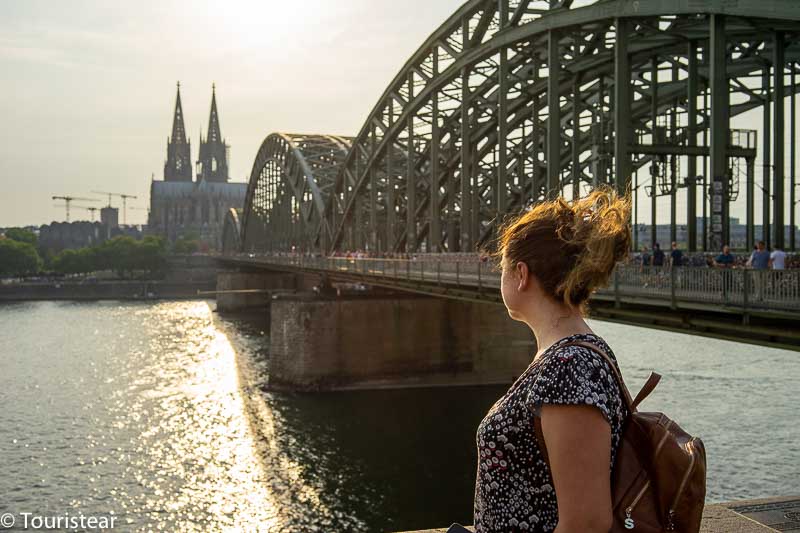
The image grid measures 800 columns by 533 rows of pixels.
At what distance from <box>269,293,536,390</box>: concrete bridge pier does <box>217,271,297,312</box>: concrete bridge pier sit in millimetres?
48049

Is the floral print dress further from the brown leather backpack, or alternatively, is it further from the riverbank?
the riverbank

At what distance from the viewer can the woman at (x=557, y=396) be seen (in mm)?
2291

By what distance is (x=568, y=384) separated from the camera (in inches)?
91.1

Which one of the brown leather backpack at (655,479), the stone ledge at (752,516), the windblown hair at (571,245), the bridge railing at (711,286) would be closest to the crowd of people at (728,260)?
the bridge railing at (711,286)

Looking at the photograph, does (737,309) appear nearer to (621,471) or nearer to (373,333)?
(621,471)

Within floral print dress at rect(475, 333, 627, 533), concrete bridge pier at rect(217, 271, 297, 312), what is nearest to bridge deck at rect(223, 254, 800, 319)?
floral print dress at rect(475, 333, 627, 533)

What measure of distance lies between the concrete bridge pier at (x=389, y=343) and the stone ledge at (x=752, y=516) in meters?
32.9

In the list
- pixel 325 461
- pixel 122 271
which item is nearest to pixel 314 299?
pixel 325 461

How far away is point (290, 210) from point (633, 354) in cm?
5787

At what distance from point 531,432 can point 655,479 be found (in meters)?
0.36

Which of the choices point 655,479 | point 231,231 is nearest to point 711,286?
point 655,479

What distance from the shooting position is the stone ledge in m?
6.02

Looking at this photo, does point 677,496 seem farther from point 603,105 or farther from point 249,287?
point 249,287

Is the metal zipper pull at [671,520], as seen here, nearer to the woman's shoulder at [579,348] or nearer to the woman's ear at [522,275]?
the woman's shoulder at [579,348]
